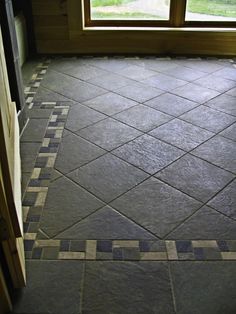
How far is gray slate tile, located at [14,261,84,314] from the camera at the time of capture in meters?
1.22

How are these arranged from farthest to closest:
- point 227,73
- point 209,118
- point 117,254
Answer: point 227,73, point 209,118, point 117,254

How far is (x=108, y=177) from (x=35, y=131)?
0.74 metres

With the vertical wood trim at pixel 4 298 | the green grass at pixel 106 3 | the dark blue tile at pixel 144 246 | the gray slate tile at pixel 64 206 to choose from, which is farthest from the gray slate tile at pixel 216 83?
the vertical wood trim at pixel 4 298

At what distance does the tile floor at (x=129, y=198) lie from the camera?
1289 mm

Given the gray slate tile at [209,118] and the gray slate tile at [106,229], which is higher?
the gray slate tile at [209,118]

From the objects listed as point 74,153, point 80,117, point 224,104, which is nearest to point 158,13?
point 224,104

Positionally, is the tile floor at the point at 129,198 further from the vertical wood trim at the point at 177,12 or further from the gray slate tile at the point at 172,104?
the vertical wood trim at the point at 177,12

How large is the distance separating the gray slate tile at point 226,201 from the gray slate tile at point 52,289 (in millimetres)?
728

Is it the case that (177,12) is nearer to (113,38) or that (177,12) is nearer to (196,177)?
(113,38)

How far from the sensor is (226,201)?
5.66 feet

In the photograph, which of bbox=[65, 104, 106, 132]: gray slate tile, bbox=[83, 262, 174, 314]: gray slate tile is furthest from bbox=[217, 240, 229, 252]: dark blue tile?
bbox=[65, 104, 106, 132]: gray slate tile

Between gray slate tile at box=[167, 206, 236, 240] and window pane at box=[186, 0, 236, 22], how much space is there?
283 cm

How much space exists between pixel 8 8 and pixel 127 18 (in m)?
2.01

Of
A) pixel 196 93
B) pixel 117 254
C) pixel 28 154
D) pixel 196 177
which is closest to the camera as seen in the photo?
pixel 117 254
